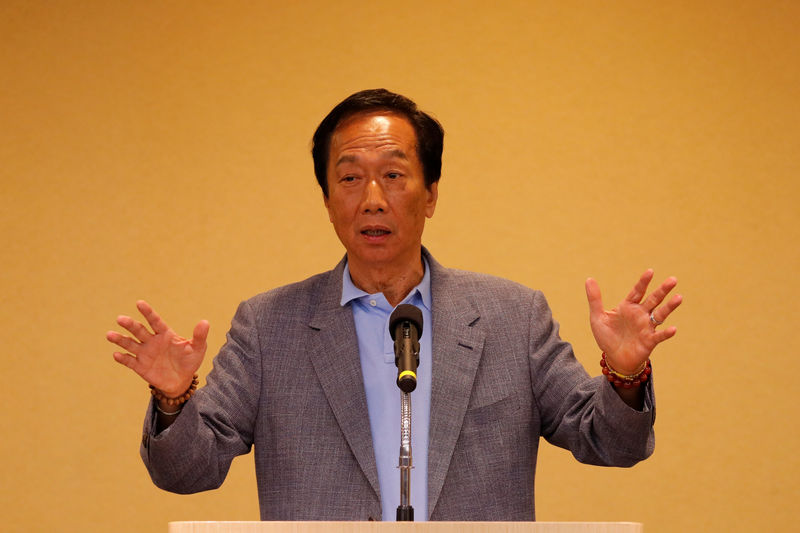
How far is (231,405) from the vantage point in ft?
7.62

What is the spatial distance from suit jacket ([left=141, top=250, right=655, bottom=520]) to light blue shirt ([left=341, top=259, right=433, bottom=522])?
0.04 metres

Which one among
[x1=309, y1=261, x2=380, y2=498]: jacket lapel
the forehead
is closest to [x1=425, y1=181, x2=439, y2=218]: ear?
the forehead

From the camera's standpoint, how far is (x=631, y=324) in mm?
1905

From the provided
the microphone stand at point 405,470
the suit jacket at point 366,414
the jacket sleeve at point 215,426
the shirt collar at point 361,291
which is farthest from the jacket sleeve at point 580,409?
the jacket sleeve at point 215,426

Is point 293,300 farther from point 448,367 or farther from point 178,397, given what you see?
point 178,397

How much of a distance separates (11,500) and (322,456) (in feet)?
5.19

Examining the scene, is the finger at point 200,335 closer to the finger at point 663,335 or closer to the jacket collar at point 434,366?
the jacket collar at point 434,366

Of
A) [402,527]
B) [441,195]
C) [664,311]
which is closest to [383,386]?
[664,311]

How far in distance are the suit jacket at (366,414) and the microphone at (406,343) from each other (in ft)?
1.60

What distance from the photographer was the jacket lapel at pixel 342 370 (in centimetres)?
227

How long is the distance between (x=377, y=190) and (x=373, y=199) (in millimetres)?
35

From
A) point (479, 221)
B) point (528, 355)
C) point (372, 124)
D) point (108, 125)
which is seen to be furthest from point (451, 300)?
point (108, 125)

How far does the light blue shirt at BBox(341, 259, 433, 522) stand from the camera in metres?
2.26

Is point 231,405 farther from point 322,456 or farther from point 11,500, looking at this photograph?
point 11,500
